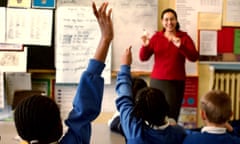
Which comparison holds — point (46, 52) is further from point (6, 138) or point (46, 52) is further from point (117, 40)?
point (6, 138)

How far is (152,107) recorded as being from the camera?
1.65 m

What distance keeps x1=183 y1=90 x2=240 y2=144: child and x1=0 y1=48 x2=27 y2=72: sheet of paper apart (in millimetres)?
2817

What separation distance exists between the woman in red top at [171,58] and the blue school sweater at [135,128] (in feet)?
6.27

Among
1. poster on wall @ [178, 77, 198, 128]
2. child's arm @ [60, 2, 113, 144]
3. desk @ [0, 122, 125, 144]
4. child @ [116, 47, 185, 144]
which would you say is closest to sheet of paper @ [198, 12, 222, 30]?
poster on wall @ [178, 77, 198, 128]

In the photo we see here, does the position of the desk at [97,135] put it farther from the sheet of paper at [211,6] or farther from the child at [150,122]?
the sheet of paper at [211,6]

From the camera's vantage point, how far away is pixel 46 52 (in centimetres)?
417

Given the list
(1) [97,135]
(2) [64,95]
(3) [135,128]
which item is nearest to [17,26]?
(2) [64,95]

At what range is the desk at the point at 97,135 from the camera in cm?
195

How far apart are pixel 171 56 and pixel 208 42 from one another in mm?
743

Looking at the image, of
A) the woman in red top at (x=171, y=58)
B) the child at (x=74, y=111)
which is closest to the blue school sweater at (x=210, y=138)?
the child at (x=74, y=111)

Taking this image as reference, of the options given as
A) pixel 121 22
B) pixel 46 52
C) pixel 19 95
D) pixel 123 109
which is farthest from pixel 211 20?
pixel 123 109

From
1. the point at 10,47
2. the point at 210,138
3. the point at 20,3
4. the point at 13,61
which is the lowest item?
the point at 210,138

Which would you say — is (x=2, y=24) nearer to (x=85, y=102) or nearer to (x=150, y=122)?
(x=150, y=122)

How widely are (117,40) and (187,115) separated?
1161mm
